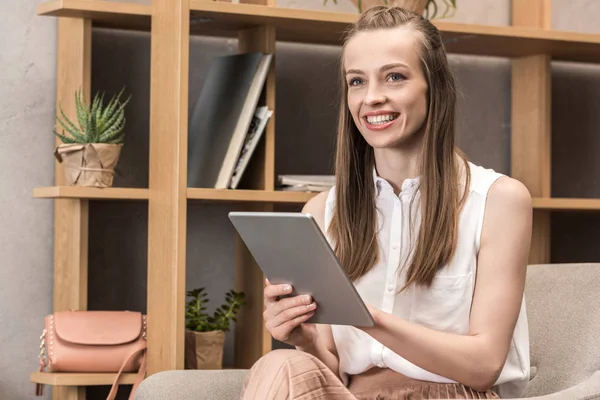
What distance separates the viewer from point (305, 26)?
2191mm

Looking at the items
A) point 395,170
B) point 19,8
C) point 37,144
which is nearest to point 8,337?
point 37,144

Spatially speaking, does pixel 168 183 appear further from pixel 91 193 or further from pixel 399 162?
pixel 399 162

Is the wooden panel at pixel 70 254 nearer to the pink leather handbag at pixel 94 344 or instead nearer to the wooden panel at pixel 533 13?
the pink leather handbag at pixel 94 344

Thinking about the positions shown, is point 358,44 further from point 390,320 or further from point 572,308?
point 572,308

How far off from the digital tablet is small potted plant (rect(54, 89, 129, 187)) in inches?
30.6

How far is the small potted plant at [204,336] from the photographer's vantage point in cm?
214

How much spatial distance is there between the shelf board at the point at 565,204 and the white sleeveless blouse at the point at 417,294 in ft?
2.46

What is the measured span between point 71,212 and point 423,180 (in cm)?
102

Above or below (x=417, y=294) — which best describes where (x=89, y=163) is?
above

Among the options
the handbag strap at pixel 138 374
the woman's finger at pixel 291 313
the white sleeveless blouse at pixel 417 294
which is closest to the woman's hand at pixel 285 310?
the woman's finger at pixel 291 313

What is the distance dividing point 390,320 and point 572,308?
56cm

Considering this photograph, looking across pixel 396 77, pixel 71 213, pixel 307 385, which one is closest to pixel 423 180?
pixel 396 77

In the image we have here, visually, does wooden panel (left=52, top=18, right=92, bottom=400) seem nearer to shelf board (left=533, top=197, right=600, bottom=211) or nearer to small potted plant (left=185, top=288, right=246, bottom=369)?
small potted plant (left=185, top=288, right=246, bottom=369)

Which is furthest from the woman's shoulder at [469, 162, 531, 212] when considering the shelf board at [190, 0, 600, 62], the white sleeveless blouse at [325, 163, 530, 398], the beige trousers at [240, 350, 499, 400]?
the shelf board at [190, 0, 600, 62]
